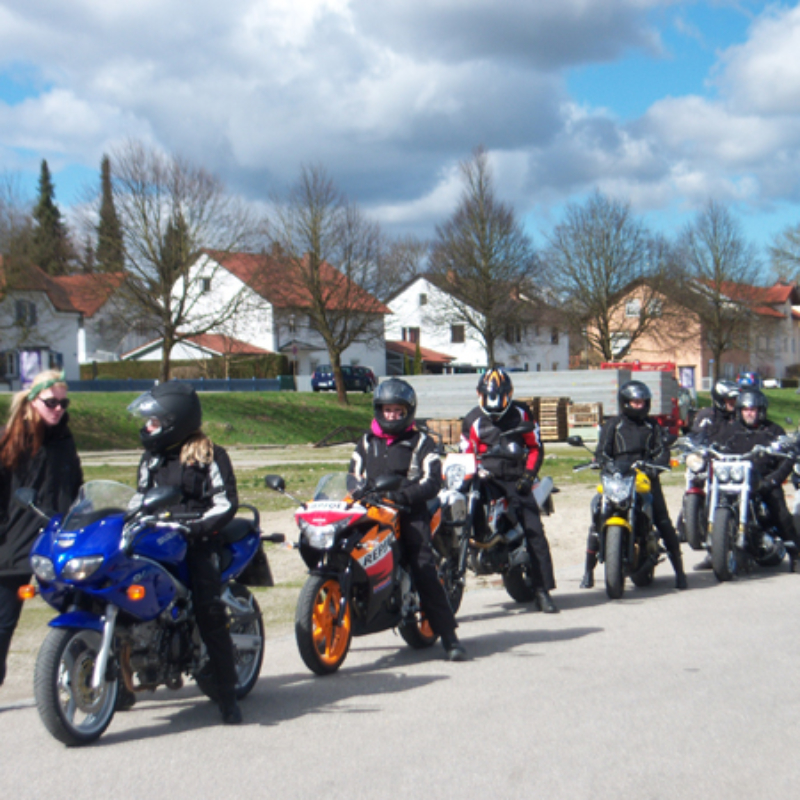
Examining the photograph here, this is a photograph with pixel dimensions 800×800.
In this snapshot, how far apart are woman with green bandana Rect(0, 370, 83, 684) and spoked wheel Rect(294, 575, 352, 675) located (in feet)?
4.69

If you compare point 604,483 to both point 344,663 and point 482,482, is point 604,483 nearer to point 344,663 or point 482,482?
point 482,482

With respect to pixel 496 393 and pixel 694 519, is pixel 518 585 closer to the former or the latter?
pixel 496 393

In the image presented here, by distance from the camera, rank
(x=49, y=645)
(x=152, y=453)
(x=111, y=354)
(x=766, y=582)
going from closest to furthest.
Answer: (x=49, y=645) → (x=152, y=453) → (x=766, y=582) → (x=111, y=354)

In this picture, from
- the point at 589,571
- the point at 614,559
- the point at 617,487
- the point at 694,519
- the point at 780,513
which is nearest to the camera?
the point at 614,559

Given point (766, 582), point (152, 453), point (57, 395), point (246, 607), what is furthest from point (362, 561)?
point (766, 582)

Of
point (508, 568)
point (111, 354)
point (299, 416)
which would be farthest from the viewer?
point (111, 354)

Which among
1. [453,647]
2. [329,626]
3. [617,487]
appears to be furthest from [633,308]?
[329,626]

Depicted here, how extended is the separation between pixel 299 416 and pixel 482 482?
103 ft

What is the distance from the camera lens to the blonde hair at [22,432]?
539 cm

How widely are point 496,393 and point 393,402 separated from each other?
194cm

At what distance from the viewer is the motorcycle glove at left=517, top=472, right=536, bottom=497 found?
26.5 ft

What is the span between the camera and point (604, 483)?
8531 mm

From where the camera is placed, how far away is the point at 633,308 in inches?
2266

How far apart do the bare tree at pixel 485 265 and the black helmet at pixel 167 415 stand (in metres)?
44.8
